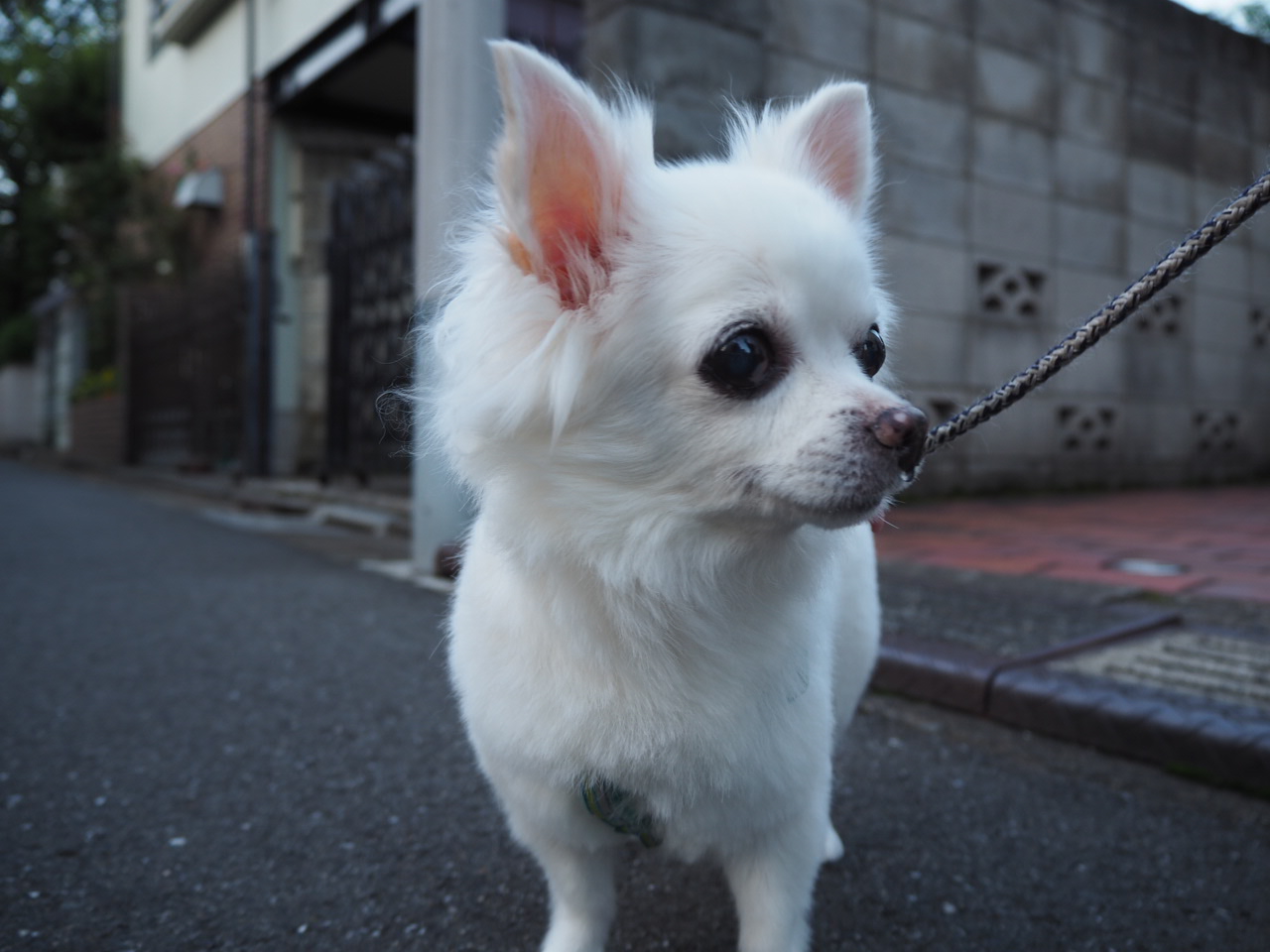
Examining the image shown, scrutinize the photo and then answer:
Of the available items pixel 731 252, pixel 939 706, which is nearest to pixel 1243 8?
pixel 939 706

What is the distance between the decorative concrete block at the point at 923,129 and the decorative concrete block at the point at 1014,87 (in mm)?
346

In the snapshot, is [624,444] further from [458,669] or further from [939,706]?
[939,706]

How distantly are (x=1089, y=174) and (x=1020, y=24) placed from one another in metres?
1.44

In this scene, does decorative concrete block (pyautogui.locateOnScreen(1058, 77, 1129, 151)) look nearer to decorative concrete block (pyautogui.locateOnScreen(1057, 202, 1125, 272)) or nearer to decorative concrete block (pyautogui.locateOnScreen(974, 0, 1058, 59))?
decorative concrete block (pyautogui.locateOnScreen(974, 0, 1058, 59))

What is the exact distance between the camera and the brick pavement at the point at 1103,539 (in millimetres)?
4293

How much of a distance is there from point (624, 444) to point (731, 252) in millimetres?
294

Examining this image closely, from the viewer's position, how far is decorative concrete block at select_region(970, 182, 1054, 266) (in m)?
7.32

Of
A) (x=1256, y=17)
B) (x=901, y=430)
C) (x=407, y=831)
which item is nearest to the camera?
(x=901, y=430)

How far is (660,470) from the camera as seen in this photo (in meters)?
1.30

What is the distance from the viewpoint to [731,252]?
1271 mm

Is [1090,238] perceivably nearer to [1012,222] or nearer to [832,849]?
[1012,222]

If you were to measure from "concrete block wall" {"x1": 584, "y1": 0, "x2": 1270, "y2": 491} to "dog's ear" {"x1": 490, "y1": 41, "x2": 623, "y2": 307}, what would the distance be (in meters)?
3.89

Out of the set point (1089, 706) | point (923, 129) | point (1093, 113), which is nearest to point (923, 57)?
point (923, 129)

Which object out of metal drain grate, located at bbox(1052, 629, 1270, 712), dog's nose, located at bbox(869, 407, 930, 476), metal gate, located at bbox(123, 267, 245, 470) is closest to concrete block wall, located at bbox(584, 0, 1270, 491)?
metal drain grate, located at bbox(1052, 629, 1270, 712)
